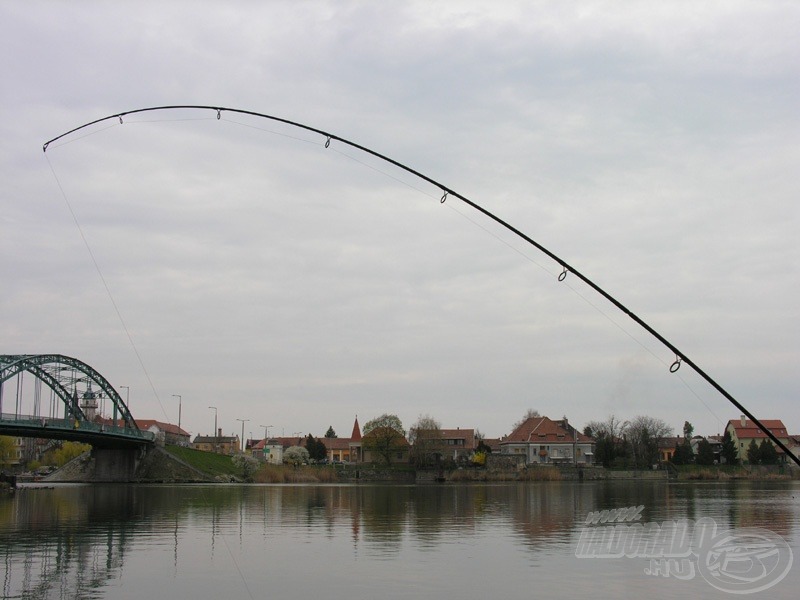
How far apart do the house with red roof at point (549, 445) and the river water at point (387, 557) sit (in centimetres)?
11758

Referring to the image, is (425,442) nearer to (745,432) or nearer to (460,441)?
(460,441)

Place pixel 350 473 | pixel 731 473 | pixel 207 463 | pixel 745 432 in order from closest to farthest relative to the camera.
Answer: pixel 207 463, pixel 350 473, pixel 731 473, pixel 745 432

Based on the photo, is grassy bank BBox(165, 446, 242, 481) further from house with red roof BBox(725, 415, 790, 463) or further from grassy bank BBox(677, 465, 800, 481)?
house with red roof BBox(725, 415, 790, 463)

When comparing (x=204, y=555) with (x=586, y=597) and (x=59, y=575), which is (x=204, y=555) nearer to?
(x=59, y=575)

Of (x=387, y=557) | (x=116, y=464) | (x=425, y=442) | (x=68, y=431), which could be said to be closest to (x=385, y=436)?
(x=425, y=442)

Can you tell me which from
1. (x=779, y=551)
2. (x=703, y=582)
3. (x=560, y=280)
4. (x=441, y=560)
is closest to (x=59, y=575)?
(x=441, y=560)

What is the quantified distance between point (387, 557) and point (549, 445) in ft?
461

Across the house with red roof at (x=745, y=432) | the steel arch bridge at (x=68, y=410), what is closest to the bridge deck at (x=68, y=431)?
the steel arch bridge at (x=68, y=410)

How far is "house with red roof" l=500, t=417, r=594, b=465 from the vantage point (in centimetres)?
16000

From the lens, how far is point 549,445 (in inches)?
6378

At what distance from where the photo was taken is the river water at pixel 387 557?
20.3 meters

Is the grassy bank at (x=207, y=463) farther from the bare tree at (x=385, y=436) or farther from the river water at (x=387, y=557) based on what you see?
the river water at (x=387, y=557)

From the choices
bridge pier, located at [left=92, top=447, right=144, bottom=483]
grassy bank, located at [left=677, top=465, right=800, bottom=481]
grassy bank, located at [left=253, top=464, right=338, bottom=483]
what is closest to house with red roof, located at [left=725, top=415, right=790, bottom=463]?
grassy bank, located at [left=677, top=465, right=800, bottom=481]

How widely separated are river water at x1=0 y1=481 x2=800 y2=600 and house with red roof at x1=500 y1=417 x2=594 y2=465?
386 ft
